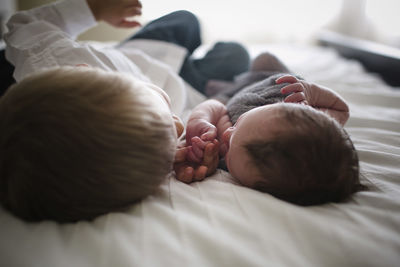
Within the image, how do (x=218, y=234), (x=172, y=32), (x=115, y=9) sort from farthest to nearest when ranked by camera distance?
(x=172, y=32) → (x=115, y=9) → (x=218, y=234)

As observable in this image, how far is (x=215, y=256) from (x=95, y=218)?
197mm

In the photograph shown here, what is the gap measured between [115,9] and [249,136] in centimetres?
68

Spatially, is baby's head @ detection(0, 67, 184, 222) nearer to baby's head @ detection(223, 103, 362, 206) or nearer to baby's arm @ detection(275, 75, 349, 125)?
baby's head @ detection(223, 103, 362, 206)

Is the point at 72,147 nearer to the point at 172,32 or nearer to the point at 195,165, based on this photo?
the point at 195,165

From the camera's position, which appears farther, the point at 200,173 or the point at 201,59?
the point at 201,59

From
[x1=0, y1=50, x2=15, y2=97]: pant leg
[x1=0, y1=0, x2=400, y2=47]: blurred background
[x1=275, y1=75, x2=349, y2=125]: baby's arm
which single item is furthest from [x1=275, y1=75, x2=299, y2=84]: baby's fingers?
[x1=0, y1=0, x2=400, y2=47]: blurred background

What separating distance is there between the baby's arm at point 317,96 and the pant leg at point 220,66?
1.67 feet

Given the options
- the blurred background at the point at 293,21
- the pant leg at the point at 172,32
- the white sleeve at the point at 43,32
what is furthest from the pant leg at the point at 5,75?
the blurred background at the point at 293,21

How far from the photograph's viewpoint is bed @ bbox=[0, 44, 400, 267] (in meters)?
0.34

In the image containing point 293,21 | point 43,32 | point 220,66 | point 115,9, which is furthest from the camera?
point 293,21

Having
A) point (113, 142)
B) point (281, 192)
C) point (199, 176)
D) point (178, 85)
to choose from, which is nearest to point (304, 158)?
point (281, 192)

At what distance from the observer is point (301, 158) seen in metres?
0.43

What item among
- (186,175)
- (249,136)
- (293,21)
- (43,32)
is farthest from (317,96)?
(293,21)

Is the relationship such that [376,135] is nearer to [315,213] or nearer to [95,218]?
[315,213]
